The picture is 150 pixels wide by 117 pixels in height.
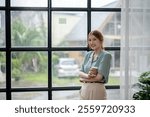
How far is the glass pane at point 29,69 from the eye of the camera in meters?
3.86

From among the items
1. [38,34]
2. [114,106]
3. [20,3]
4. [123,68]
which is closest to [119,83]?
[123,68]

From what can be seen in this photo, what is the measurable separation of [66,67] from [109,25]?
89cm

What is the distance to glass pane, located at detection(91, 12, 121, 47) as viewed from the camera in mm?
3990

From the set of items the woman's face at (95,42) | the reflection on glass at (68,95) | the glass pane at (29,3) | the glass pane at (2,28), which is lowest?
the reflection on glass at (68,95)

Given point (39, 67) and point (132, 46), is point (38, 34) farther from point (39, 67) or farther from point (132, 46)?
point (132, 46)

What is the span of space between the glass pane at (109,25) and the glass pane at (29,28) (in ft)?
2.45

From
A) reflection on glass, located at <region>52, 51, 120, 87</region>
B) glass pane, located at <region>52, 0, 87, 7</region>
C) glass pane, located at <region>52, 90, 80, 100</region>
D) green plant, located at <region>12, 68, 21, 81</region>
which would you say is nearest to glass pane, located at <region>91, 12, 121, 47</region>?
glass pane, located at <region>52, 0, 87, 7</region>

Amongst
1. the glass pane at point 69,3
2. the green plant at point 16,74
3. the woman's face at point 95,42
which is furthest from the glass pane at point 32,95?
the woman's face at point 95,42

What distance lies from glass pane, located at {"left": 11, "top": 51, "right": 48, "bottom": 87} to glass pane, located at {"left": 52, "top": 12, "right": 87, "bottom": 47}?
0.32m

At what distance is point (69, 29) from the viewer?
156 inches

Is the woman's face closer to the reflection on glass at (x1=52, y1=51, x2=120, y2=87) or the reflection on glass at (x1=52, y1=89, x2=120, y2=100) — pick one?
the reflection on glass at (x1=52, y1=51, x2=120, y2=87)

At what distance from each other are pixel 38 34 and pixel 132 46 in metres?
1.33

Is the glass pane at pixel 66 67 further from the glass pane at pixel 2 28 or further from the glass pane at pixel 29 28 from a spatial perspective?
the glass pane at pixel 2 28

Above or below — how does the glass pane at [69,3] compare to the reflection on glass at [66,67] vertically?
above
